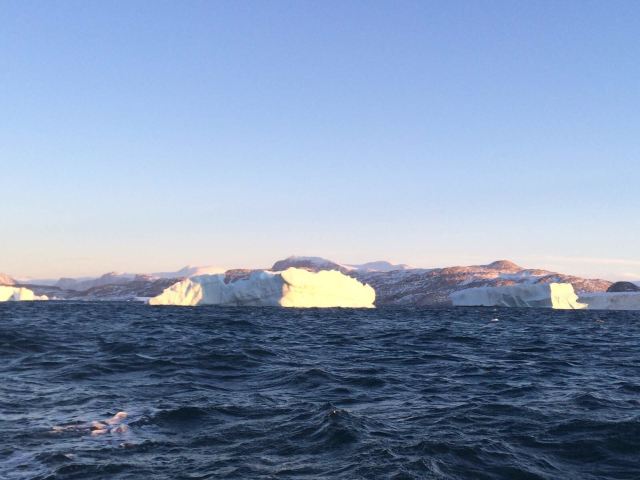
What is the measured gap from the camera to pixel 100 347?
68.8 ft

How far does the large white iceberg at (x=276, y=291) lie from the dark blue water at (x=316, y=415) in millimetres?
51890

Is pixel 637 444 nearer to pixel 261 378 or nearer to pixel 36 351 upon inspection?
pixel 261 378

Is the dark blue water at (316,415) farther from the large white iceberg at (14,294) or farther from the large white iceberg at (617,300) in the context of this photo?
the large white iceberg at (14,294)

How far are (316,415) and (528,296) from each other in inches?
3080

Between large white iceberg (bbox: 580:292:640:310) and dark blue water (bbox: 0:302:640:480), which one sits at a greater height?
large white iceberg (bbox: 580:292:640:310)

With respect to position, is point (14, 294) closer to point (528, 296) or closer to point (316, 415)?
point (528, 296)

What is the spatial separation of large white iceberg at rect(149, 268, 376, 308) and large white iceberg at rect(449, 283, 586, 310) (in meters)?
17.4

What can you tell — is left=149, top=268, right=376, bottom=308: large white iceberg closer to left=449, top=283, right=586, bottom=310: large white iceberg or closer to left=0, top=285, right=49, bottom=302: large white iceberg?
left=449, top=283, right=586, bottom=310: large white iceberg

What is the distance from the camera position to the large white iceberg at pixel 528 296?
77688 mm

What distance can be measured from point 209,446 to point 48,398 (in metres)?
5.01

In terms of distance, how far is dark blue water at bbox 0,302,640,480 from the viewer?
7355mm

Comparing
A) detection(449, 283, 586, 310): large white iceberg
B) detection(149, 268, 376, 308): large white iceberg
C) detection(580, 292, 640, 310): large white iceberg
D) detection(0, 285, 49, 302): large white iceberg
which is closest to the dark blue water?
detection(149, 268, 376, 308): large white iceberg

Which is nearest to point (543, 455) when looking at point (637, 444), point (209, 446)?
point (637, 444)

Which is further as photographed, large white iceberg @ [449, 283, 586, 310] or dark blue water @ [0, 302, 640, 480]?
large white iceberg @ [449, 283, 586, 310]
